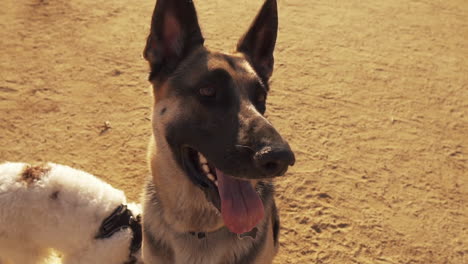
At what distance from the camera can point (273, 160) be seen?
261 cm

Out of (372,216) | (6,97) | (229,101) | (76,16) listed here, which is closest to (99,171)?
(6,97)

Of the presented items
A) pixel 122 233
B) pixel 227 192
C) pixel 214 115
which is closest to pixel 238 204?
pixel 227 192

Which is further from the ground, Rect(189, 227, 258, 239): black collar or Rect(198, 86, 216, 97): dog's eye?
Rect(198, 86, 216, 97): dog's eye

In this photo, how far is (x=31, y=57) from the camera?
7422 millimetres

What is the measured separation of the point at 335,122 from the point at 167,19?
13.8ft

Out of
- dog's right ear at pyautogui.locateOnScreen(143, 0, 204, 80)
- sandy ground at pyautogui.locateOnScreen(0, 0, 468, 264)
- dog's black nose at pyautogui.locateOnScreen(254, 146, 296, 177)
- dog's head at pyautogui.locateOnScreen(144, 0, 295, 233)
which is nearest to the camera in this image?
dog's black nose at pyautogui.locateOnScreen(254, 146, 296, 177)

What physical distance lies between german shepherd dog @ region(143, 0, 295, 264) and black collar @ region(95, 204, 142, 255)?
0.68 metres

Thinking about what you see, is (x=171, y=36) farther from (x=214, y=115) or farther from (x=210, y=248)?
(x=210, y=248)

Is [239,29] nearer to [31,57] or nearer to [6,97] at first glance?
[31,57]

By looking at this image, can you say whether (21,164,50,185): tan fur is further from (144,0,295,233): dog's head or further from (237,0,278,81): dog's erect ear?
(237,0,278,81): dog's erect ear

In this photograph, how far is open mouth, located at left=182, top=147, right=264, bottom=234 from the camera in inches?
118

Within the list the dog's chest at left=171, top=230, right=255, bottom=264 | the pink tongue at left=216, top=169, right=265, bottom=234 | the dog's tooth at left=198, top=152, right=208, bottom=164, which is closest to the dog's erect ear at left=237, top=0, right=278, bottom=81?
the dog's tooth at left=198, top=152, right=208, bottom=164

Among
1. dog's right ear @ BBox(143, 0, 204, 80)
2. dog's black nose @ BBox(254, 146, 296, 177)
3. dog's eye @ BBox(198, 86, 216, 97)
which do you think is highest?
dog's right ear @ BBox(143, 0, 204, 80)

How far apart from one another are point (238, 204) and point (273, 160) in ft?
2.03
